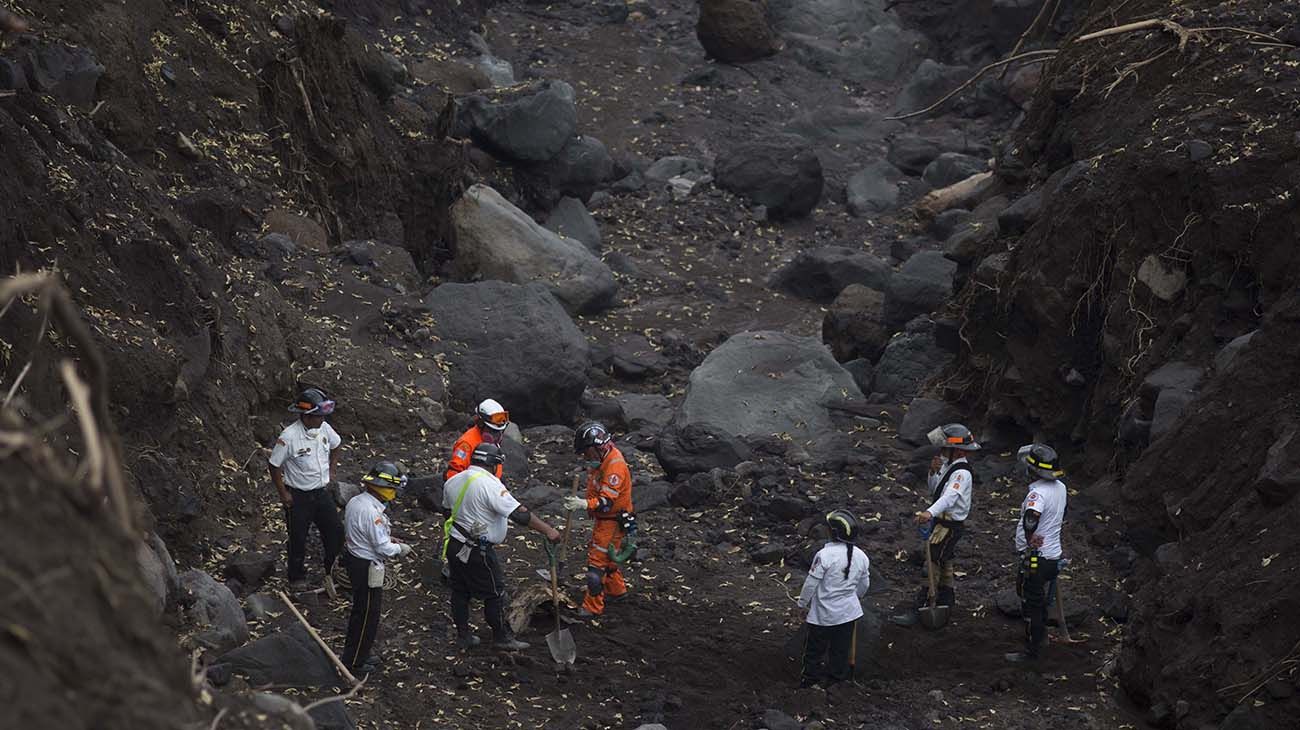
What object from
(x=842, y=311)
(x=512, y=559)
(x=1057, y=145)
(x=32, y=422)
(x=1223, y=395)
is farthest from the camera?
(x=842, y=311)

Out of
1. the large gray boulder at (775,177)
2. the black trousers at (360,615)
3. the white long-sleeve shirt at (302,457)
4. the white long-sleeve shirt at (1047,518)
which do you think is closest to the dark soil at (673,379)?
the black trousers at (360,615)

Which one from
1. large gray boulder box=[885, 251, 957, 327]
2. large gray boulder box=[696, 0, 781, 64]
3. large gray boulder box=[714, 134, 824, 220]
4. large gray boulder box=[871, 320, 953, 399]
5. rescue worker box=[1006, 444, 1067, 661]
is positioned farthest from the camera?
large gray boulder box=[696, 0, 781, 64]

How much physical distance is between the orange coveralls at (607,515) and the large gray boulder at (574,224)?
1019 centimetres

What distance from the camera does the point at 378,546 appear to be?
328 inches

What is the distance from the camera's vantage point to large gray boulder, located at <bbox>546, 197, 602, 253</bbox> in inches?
792

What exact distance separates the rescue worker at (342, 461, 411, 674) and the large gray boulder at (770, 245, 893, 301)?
38.0 ft

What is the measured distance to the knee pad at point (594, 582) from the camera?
9.92 metres

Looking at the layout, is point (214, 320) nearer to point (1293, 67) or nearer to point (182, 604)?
point (182, 604)

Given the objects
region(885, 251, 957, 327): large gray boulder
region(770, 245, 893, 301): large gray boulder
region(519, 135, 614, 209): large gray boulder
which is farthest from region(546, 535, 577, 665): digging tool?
region(519, 135, 614, 209): large gray boulder

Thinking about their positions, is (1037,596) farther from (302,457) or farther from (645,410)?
(645,410)

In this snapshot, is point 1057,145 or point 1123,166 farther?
point 1057,145

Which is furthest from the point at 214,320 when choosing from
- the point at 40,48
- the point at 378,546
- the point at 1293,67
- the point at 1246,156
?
the point at 1293,67

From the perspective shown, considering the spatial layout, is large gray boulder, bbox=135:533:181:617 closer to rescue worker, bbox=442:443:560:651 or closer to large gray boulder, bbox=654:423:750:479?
rescue worker, bbox=442:443:560:651

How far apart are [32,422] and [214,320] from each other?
3204 mm
